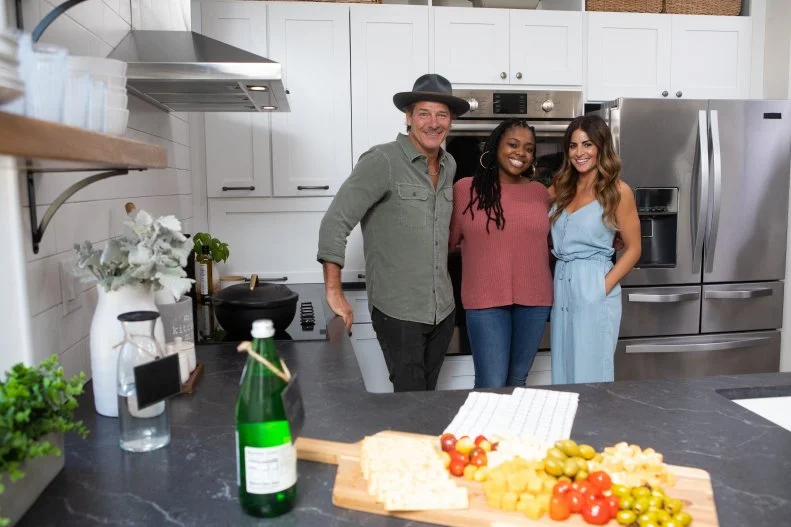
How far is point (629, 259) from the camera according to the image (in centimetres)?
244

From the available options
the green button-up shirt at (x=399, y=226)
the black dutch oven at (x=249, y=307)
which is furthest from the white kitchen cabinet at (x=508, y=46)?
the black dutch oven at (x=249, y=307)

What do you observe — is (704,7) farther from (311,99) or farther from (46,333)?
(46,333)

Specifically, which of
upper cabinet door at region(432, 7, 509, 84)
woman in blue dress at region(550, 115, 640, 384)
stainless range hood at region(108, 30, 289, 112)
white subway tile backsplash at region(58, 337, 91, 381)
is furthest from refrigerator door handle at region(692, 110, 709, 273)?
white subway tile backsplash at region(58, 337, 91, 381)

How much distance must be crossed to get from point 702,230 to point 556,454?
2439 millimetres

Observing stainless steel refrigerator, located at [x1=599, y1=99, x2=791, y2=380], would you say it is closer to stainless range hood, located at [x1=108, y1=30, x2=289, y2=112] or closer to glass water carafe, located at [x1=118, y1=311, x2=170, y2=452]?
stainless range hood, located at [x1=108, y1=30, x2=289, y2=112]

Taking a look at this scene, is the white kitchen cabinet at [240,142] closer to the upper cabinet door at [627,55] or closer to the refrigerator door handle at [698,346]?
the upper cabinet door at [627,55]

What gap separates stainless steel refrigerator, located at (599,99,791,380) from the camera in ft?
10.0

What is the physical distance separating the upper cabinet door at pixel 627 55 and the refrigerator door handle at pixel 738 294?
1.04 meters

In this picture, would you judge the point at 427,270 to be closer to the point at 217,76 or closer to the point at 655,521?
the point at 217,76

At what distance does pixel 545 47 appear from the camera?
128 inches

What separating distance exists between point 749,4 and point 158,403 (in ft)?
11.7

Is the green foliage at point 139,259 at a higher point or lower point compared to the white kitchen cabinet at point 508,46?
lower

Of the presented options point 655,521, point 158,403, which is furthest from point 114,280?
point 655,521

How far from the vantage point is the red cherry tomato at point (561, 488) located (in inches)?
36.1
